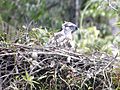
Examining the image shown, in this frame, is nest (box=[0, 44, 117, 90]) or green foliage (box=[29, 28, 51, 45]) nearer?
nest (box=[0, 44, 117, 90])

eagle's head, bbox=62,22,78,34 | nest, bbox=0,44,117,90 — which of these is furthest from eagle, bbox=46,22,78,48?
nest, bbox=0,44,117,90

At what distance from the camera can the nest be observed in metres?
2.61

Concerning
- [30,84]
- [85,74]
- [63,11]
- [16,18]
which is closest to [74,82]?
[85,74]

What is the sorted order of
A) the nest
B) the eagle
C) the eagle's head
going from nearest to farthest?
the nest, the eagle, the eagle's head

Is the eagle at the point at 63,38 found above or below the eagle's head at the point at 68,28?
below

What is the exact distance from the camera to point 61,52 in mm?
2709

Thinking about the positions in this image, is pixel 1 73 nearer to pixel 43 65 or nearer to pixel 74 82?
pixel 43 65

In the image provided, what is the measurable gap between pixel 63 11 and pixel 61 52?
6877 millimetres

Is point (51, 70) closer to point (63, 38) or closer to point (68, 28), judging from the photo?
point (63, 38)

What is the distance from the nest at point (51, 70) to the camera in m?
2.61

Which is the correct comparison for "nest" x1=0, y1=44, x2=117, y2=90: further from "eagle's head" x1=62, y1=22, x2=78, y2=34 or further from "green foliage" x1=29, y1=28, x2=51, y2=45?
"eagle's head" x1=62, y1=22, x2=78, y2=34

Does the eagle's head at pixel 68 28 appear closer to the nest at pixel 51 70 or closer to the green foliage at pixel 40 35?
the green foliage at pixel 40 35

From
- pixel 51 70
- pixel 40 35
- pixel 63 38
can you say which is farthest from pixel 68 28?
pixel 51 70

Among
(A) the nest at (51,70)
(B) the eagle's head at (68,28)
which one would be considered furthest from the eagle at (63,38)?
(A) the nest at (51,70)
